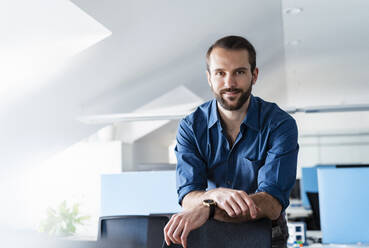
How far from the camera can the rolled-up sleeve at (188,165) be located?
5.11ft

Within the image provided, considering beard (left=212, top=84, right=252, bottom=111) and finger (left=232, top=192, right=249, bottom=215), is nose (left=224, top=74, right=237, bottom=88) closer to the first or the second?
beard (left=212, top=84, right=252, bottom=111)

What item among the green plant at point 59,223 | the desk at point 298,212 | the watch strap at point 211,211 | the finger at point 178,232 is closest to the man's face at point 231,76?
the watch strap at point 211,211

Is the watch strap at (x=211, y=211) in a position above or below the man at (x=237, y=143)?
below

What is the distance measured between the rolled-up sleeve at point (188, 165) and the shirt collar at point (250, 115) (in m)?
0.10

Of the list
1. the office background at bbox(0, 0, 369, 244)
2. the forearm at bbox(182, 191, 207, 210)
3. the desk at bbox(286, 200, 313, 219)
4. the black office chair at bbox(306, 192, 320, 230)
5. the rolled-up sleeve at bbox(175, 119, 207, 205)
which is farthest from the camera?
the desk at bbox(286, 200, 313, 219)

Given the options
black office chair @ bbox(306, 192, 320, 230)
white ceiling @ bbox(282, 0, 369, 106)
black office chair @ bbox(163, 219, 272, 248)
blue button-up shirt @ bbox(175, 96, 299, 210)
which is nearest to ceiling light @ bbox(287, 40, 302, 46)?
white ceiling @ bbox(282, 0, 369, 106)

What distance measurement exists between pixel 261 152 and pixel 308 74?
6.90 meters

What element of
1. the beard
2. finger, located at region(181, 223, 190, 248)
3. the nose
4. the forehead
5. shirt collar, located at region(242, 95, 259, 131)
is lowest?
finger, located at region(181, 223, 190, 248)

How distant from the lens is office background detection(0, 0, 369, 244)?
129 inches

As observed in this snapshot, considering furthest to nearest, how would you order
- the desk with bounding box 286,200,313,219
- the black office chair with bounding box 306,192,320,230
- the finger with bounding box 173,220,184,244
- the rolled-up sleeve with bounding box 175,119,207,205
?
the desk with bounding box 286,200,313,219
the black office chair with bounding box 306,192,320,230
the rolled-up sleeve with bounding box 175,119,207,205
the finger with bounding box 173,220,184,244

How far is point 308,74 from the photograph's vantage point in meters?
8.11

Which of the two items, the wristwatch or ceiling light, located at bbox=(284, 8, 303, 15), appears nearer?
the wristwatch

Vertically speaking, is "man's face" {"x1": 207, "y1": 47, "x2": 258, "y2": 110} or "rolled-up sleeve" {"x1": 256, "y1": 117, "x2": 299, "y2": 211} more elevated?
"man's face" {"x1": 207, "y1": 47, "x2": 258, "y2": 110}

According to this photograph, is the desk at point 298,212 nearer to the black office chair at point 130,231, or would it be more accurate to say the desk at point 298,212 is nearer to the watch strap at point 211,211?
the black office chair at point 130,231
